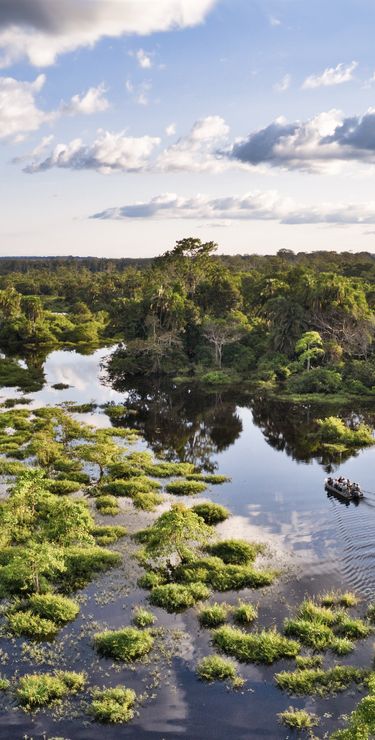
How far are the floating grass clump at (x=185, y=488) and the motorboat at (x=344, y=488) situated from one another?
10336 mm

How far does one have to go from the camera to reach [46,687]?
23875 mm

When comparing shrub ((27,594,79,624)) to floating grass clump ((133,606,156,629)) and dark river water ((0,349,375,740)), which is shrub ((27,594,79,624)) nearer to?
dark river water ((0,349,375,740))

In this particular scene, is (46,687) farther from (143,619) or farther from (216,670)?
(216,670)

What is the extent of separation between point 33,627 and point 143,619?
5.39 m

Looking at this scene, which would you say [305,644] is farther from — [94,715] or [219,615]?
[94,715]

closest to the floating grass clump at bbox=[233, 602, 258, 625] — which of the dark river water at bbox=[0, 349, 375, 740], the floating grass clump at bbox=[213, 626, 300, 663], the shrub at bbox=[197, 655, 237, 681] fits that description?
the dark river water at bbox=[0, 349, 375, 740]

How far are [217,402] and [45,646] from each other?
180ft

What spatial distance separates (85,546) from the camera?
36.5 meters

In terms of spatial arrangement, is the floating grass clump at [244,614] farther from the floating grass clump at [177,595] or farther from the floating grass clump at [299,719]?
the floating grass clump at [299,719]

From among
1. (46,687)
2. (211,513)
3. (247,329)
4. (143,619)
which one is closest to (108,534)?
(211,513)

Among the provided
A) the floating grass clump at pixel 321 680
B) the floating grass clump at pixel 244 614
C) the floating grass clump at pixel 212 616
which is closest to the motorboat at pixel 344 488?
the floating grass clump at pixel 244 614

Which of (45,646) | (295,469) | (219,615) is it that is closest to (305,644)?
(219,615)

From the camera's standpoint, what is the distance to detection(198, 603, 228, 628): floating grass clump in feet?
95.2

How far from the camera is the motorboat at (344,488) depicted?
44.3 meters
